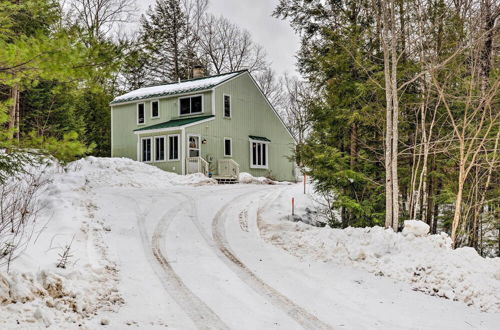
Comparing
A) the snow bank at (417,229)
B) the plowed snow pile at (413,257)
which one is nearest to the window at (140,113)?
the plowed snow pile at (413,257)

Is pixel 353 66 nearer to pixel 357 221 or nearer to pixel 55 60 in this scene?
pixel 357 221

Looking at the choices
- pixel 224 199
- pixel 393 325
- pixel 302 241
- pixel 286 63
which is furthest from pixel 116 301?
pixel 286 63

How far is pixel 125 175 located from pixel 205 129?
6.08 meters

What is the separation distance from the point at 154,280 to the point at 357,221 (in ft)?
21.0

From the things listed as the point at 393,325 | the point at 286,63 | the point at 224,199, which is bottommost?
the point at 393,325

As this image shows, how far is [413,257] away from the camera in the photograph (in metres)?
7.11

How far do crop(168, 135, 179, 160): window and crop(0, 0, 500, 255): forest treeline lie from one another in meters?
8.25

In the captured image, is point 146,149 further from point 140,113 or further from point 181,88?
point 181,88

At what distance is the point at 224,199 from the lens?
1443 centimetres

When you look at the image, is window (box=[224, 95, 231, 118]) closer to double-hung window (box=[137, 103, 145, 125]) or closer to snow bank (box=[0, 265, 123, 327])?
double-hung window (box=[137, 103, 145, 125])

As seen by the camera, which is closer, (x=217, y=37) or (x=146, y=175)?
(x=146, y=175)

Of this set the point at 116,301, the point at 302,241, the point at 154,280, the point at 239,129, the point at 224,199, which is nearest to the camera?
the point at 116,301

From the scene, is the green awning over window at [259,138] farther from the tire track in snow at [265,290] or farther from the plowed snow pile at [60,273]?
the tire track in snow at [265,290]

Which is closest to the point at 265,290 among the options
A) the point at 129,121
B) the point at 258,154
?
the point at 258,154
